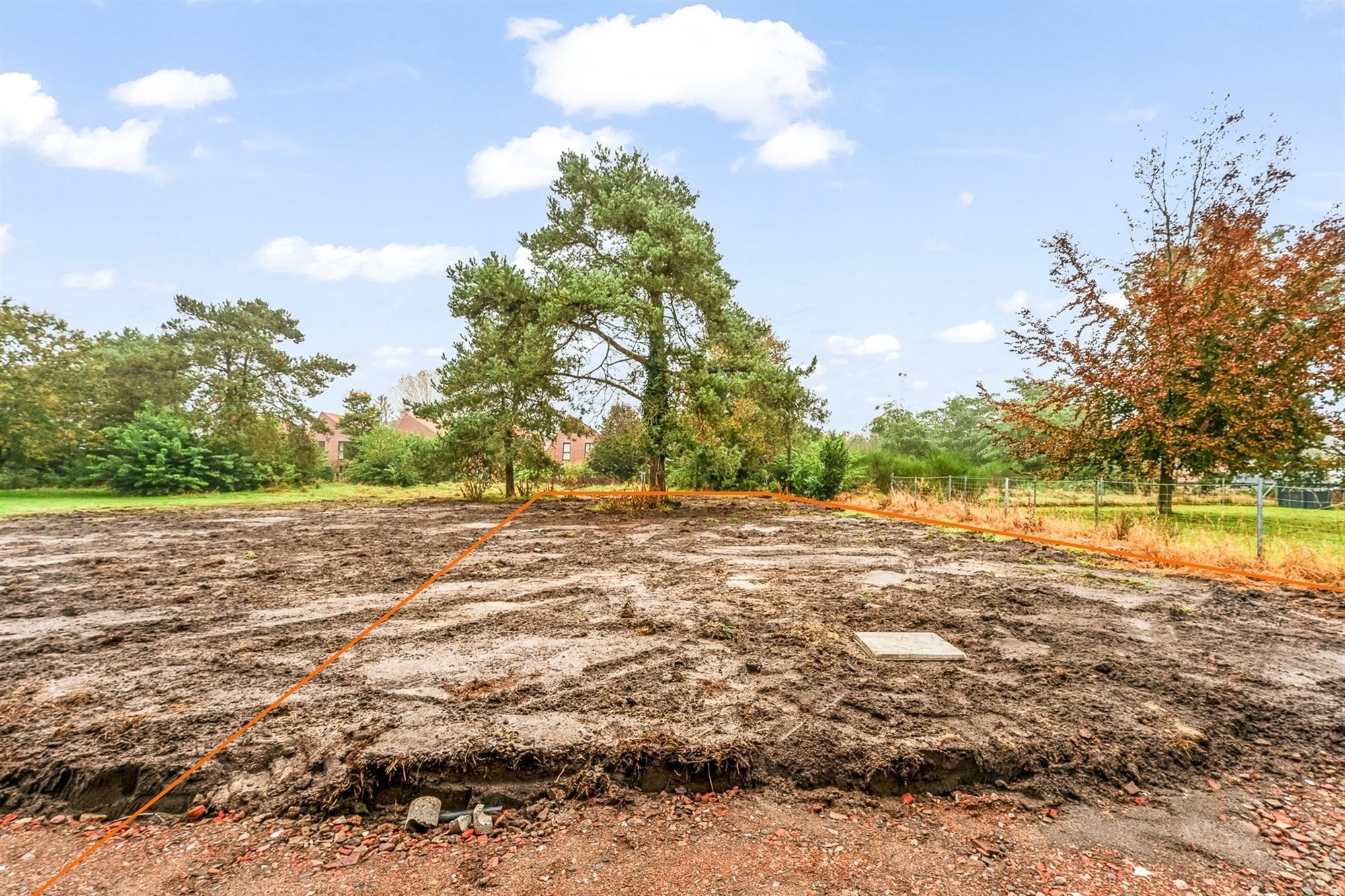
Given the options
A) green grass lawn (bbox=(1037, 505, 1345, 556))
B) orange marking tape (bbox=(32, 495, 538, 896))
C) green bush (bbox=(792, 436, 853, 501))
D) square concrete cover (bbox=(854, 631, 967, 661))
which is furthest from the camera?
green bush (bbox=(792, 436, 853, 501))

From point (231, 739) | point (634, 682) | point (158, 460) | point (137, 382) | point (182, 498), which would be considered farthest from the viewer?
point (137, 382)

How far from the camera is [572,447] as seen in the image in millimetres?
43250

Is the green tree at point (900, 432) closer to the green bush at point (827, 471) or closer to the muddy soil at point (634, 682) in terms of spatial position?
the green bush at point (827, 471)

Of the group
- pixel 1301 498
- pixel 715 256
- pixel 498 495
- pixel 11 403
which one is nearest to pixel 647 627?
pixel 1301 498

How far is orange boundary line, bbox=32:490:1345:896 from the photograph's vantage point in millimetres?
2539

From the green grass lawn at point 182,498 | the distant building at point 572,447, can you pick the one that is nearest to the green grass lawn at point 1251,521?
the distant building at point 572,447

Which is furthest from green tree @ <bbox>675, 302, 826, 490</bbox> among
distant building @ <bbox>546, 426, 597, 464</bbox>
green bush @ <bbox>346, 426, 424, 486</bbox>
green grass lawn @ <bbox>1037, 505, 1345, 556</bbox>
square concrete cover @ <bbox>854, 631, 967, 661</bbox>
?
green bush @ <bbox>346, 426, 424, 486</bbox>

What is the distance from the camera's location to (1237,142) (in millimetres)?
14102

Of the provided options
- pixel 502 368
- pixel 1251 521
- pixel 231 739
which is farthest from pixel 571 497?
pixel 231 739

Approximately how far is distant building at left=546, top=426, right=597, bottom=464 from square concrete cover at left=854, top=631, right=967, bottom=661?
13.5m

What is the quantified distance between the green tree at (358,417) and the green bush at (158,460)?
6.13 metres

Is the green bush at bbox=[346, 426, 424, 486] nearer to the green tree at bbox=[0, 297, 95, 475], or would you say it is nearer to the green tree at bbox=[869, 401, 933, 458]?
the green tree at bbox=[0, 297, 95, 475]

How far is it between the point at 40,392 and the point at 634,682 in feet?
92.5

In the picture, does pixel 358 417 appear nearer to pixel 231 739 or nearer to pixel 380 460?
pixel 380 460
